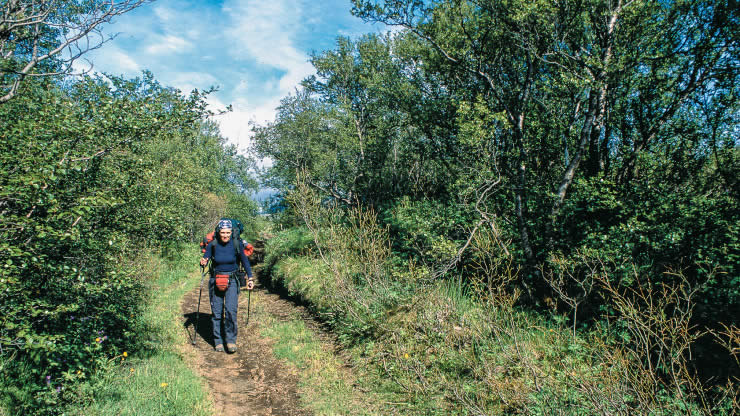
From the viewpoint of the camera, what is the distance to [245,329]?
882cm

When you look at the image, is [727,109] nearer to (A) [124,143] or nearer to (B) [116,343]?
(A) [124,143]

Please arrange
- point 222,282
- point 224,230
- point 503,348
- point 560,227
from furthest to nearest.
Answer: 1. point 560,227
2. point 224,230
3. point 222,282
4. point 503,348

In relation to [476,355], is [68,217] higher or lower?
higher

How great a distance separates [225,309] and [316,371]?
229 cm

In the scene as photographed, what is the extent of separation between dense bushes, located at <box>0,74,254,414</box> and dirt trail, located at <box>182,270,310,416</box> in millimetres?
1430

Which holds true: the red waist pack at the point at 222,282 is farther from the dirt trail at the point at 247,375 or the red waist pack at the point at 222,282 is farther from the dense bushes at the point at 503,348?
the dense bushes at the point at 503,348

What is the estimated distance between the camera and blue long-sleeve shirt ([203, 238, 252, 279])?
7.46 metres

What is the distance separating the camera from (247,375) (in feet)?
20.9

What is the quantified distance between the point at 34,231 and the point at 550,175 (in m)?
9.84

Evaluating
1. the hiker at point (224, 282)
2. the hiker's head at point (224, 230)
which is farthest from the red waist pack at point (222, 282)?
the hiker's head at point (224, 230)

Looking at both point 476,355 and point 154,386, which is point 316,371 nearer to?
point 154,386

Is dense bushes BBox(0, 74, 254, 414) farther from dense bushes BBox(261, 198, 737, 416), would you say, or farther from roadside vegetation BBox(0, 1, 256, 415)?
dense bushes BBox(261, 198, 737, 416)

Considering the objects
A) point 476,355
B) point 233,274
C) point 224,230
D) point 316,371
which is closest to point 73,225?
point 224,230

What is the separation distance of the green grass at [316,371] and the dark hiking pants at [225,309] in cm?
96
